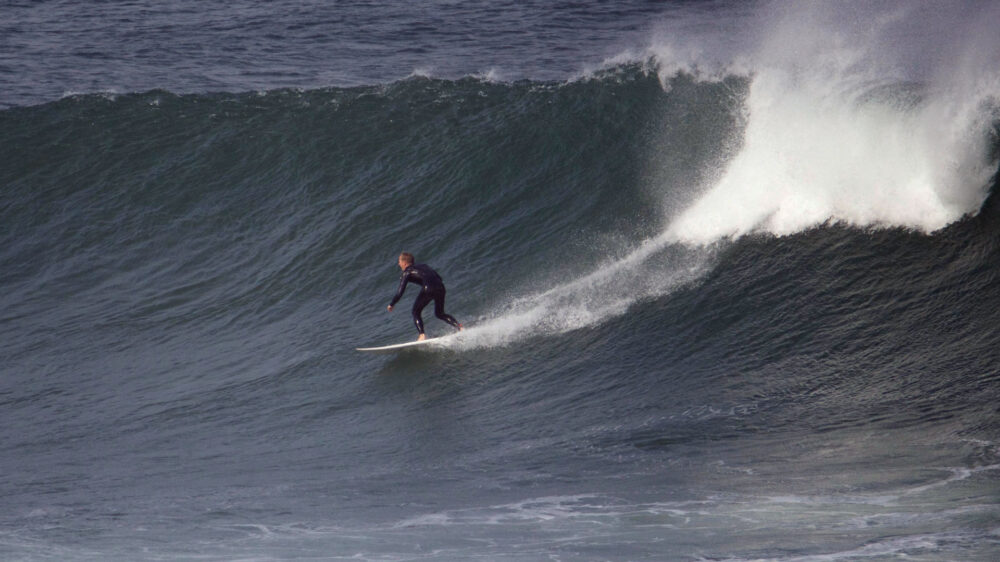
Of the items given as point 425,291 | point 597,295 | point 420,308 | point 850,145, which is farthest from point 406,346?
point 850,145

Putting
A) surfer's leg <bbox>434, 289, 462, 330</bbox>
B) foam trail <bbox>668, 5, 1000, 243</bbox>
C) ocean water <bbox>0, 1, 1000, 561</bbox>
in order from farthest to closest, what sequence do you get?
surfer's leg <bbox>434, 289, 462, 330</bbox> → foam trail <bbox>668, 5, 1000, 243</bbox> → ocean water <bbox>0, 1, 1000, 561</bbox>

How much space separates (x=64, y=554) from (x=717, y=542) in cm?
443

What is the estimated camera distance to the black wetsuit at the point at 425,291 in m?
11.3

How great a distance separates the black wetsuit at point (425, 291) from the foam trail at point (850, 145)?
10.3ft

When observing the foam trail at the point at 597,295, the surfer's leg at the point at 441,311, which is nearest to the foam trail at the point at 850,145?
the foam trail at the point at 597,295

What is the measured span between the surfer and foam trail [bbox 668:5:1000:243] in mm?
3138

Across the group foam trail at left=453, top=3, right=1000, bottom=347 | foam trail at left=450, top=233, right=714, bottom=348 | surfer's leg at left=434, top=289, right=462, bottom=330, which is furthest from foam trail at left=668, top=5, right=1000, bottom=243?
surfer's leg at left=434, top=289, right=462, bottom=330

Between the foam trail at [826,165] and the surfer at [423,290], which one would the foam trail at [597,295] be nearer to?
the foam trail at [826,165]

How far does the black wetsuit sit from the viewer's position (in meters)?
11.3

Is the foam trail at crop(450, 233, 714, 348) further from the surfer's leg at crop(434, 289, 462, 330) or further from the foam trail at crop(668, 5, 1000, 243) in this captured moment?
the foam trail at crop(668, 5, 1000, 243)

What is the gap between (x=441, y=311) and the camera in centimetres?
1141

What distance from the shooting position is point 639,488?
7.61 metres

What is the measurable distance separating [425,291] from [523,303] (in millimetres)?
1297

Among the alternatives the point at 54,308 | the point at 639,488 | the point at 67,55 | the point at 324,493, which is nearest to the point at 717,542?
the point at 639,488
